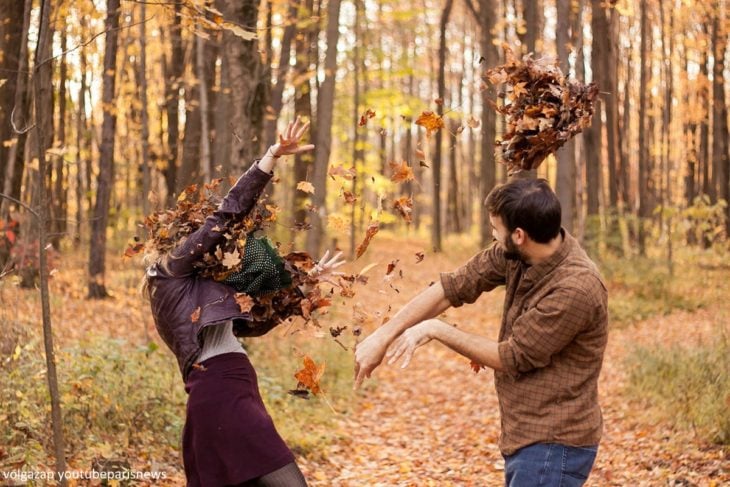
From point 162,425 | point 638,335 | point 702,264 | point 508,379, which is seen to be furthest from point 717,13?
point 508,379

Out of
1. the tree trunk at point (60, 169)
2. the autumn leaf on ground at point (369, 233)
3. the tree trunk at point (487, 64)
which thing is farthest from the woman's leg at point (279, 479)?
the tree trunk at point (487, 64)

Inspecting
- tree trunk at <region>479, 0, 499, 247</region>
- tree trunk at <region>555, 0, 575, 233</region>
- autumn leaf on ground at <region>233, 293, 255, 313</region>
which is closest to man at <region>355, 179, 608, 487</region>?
autumn leaf on ground at <region>233, 293, 255, 313</region>

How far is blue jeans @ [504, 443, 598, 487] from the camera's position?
3.25m

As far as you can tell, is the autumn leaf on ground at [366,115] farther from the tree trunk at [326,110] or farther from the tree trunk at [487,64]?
the tree trunk at [487,64]

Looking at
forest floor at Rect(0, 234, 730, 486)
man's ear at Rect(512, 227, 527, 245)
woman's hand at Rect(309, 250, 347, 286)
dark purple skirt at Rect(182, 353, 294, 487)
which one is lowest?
forest floor at Rect(0, 234, 730, 486)

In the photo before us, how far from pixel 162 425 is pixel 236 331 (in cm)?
326

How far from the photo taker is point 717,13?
2344 cm

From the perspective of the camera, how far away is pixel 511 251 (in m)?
3.35

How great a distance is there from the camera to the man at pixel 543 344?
3.21m

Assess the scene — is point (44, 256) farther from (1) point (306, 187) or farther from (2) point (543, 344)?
(2) point (543, 344)

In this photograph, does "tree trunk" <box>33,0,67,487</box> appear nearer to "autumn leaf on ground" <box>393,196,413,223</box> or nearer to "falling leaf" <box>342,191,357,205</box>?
"falling leaf" <box>342,191,357,205</box>

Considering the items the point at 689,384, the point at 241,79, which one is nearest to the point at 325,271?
the point at 689,384

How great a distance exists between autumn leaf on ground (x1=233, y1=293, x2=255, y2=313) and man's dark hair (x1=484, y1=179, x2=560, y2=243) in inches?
57.3

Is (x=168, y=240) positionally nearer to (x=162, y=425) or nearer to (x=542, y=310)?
(x=542, y=310)
